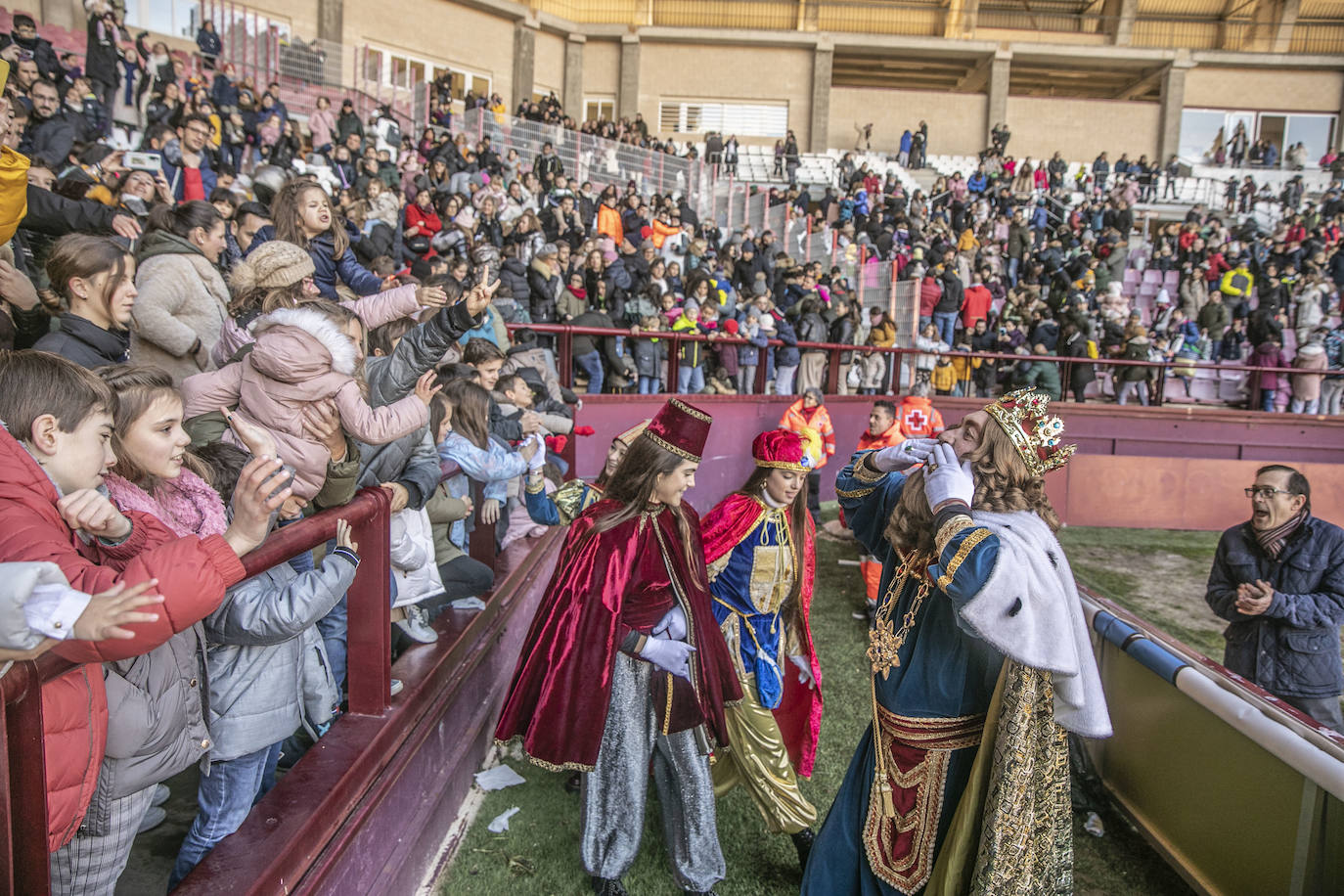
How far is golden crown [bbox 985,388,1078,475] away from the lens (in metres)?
2.66

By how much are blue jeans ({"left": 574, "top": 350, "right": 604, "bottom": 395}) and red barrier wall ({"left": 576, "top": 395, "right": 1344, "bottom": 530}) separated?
388 mm

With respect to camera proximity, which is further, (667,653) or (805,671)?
(805,671)

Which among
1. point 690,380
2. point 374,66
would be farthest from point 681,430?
point 374,66

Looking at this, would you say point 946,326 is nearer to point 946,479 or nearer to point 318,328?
point 946,479

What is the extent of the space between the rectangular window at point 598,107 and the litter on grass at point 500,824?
103ft

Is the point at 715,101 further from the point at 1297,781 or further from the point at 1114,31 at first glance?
the point at 1297,781

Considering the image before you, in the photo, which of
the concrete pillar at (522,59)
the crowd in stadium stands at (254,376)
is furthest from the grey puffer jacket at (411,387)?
the concrete pillar at (522,59)

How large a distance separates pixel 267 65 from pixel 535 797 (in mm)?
21285

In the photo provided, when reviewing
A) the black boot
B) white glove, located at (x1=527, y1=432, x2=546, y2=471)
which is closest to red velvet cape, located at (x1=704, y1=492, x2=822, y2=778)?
the black boot

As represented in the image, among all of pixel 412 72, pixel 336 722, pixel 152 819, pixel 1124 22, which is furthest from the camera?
pixel 1124 22

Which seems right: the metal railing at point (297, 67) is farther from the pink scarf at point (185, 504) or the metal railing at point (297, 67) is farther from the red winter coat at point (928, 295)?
the pink scarf at point (185, 504)

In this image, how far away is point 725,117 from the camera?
3191cm

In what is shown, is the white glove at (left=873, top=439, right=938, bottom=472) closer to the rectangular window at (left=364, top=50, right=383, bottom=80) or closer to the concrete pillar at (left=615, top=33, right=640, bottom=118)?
the rectangular window at (left=364, top=50, right=383, bottom=80)

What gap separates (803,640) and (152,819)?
2.66 m
